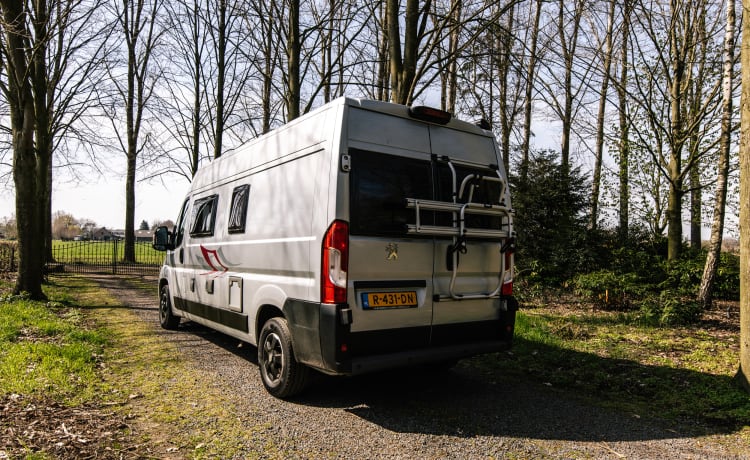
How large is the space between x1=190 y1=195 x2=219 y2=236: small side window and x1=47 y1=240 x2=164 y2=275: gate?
14.2 metres

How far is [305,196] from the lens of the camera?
416 cm

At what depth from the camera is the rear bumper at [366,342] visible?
3.66 m

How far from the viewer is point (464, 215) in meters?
4.30

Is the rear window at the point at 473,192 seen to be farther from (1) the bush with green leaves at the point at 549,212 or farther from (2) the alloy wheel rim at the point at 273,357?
(1) the bush with green leaves at the point at 549,212

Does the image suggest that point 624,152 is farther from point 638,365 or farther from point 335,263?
point 335,263

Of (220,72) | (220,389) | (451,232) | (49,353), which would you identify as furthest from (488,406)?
(220,72)

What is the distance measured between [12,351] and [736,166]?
49.7 ft

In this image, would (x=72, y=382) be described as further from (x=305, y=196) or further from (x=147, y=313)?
(x=147, y=313)

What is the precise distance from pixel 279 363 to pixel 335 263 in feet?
4.56

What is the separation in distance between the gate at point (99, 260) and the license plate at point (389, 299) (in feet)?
59.0

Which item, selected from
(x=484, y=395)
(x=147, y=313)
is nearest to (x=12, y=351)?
(x=147, y=313)

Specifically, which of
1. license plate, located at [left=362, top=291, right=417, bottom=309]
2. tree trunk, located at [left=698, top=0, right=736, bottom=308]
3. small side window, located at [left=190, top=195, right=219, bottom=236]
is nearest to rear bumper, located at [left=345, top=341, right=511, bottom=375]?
license plate, located at [left=362, top=291, right=417, bottom=309]

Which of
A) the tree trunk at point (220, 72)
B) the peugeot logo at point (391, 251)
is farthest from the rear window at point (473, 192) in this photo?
the tree trunk at point (220, 72)

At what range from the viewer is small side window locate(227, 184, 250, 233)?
5.29m
